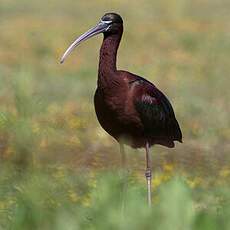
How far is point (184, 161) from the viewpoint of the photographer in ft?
38.0

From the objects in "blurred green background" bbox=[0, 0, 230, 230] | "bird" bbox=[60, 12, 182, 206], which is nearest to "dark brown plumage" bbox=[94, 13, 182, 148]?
"bird" bbox=[60, 12, 182, 206]

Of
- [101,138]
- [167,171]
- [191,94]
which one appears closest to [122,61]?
[191,94]

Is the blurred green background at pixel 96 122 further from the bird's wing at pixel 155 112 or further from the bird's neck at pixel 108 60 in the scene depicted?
the bird's neck at pixel 108 60

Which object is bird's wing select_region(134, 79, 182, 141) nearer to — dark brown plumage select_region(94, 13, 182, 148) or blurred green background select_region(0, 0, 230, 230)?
dark brown plumage select_region(94, 13, 182, 148)

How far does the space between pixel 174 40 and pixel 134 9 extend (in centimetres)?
718

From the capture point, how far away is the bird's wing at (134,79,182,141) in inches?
310

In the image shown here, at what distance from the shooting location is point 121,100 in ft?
25.1

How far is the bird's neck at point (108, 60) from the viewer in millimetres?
7621

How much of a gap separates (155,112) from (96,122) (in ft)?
19.9

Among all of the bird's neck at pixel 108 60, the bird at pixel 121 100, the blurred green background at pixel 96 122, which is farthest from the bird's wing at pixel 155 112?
the blurred green background at pixel 96 122

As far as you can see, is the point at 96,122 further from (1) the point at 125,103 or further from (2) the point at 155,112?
(1) the point at 125,103

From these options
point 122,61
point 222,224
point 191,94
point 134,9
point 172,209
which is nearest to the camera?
point 172,209

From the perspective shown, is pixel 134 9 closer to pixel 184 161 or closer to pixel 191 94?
pixel 191 94

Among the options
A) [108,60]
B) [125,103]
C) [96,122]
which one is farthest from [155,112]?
[96,122]
